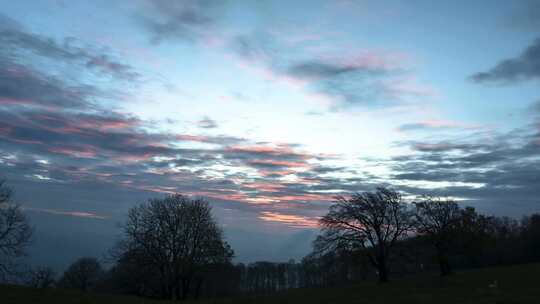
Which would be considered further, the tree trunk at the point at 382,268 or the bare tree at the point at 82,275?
the bare tree at the point at 82,275

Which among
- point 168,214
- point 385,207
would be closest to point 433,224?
point 385,207

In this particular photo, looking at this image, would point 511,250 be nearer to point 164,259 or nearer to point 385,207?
point 385,207

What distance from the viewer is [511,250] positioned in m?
94.6

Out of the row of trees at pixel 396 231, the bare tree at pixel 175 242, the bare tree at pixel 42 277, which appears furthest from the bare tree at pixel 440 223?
the bare tree at pixel 42 277

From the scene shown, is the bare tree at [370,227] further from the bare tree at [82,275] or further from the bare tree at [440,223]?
the bare tree at [82,275]

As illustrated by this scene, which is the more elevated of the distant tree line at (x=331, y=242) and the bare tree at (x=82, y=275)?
the distant tree line at (x=331, y=242)

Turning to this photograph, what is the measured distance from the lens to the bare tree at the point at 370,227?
57.8 meters

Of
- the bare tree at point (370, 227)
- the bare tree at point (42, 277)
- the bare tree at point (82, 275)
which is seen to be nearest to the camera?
the bare tree at point (370, 227)

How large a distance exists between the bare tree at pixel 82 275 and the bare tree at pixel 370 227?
196ft

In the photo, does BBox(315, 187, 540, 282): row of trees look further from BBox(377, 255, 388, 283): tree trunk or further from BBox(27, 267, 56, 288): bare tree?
BBox(27, 267, 56, 288): bare tree

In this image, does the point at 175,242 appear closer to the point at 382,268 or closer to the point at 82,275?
the point at 382,268

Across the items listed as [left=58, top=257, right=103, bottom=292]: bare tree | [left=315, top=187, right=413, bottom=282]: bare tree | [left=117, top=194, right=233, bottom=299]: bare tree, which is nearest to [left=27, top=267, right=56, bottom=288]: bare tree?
[left=58, top=257, right=103, bottom=292]: bare tree

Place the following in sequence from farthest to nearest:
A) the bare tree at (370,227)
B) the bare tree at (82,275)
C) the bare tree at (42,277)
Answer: the bare tree at (82,275) < the bare tree at (42,277) < the bare tree at (370,227)

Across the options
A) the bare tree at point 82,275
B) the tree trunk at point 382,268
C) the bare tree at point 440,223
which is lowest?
the bare tree at point 82,275
